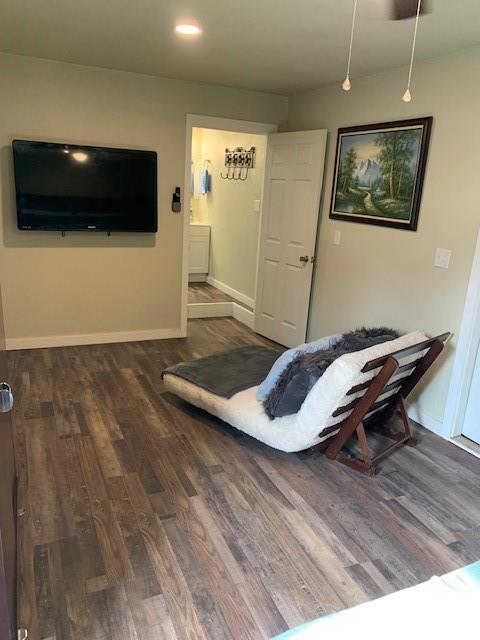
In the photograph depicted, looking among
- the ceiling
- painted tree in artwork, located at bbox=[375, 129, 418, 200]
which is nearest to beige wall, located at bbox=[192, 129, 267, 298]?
the ceiling

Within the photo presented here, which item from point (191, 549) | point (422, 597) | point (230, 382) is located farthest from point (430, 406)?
point (422, 597)

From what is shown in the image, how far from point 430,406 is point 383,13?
2.43 metres

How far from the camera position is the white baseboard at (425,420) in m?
3.25

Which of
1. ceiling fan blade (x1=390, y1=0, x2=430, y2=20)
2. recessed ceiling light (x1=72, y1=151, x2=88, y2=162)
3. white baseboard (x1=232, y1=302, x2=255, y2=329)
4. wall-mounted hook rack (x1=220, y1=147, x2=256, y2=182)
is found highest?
ceiling fan blade (x1=390, y1=0, x2=430, y2=20)

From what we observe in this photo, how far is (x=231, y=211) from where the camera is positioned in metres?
6.47

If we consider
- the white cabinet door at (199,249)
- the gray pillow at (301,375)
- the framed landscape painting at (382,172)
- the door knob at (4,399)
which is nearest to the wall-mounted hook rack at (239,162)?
the white cabinet door at (199,249)

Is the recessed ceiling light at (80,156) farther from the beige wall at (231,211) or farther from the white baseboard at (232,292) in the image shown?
the white baseboard at (232,292)

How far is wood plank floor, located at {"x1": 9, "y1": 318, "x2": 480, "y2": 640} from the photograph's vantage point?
177 cm

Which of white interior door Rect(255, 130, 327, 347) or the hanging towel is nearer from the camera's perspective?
white interior door Rect(255, 130, 327, 347)

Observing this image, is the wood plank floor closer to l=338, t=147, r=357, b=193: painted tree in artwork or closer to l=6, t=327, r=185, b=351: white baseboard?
l=6, t=327, r=185, b=351: white baseboard

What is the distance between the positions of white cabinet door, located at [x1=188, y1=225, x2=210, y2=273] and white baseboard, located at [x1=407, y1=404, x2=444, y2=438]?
14.8ft

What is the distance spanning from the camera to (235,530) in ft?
7.18

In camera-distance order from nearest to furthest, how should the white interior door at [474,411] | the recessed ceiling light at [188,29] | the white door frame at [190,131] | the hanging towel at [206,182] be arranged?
the recessed ceiling light at [188,29] → the white interior door at [474,411] → the white door frame at [190,131] → the hanging towel at [206,182]

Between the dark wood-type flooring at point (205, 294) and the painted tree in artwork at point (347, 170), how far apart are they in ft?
7.72
